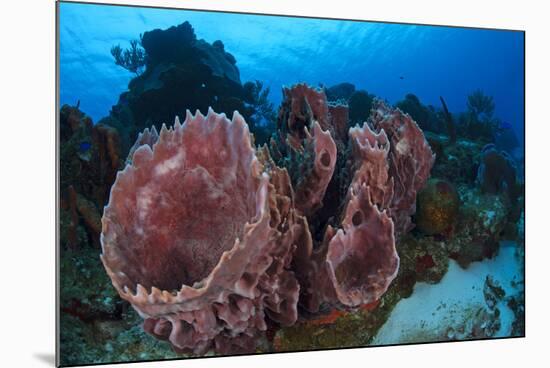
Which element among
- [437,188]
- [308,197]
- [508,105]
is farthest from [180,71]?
[508,105]

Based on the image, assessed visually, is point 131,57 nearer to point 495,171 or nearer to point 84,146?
point 84,146

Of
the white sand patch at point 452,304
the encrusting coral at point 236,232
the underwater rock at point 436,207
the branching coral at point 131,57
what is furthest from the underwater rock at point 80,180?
the underwater rock at point 436,207

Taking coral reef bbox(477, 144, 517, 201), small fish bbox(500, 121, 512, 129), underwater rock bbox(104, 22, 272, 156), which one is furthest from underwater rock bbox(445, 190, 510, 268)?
underwater rock bbox(104, 22, 272, 156)

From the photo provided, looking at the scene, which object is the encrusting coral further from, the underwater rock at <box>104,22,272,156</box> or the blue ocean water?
the blue ocean water

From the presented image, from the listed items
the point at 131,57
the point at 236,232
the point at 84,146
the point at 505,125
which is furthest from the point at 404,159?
the point at 84,146

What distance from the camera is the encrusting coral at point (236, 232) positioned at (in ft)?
9.46

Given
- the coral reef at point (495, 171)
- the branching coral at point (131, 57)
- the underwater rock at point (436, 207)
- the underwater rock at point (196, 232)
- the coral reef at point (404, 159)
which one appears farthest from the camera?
the coral reef at point (495, 171)

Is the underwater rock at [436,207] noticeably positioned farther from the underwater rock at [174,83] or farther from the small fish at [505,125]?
the underwater rock at [174,83]

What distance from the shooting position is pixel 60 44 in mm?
3225

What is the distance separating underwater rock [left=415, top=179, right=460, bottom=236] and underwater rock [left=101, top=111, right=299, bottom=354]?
1409 millimetres

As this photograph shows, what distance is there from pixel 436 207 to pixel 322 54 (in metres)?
1.42

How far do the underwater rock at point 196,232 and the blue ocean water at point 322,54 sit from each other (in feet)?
2.13

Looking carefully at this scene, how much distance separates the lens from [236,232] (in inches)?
122

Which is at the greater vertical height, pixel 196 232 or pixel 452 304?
pixel 196 232
